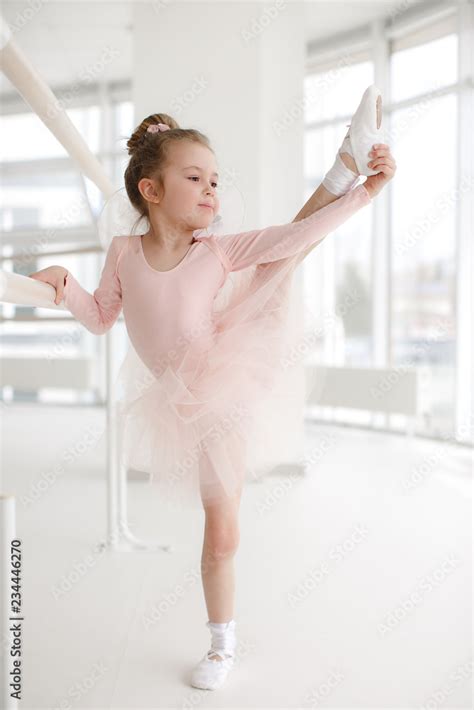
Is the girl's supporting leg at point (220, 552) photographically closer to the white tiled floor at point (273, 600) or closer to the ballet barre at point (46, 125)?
the white tiled floor at point (273, 600)

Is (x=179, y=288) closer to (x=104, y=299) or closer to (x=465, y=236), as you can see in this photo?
(x=104, y=299)

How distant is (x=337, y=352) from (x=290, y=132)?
6.69 ft

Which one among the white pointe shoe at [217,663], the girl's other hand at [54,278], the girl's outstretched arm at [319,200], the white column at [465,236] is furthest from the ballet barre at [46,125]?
the white column at [465,236]

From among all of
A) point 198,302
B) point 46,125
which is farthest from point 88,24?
point 198,302

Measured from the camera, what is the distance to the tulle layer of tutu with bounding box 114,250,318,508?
1.14 metres

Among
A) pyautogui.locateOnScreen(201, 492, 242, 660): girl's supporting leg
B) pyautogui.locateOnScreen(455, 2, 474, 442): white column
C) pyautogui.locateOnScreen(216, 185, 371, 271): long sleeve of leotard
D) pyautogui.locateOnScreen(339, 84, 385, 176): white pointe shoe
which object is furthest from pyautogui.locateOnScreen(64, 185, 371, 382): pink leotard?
pyautogui.locateOnScreen(455, 2, 474, 442): white column

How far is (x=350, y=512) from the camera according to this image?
99.7 inches

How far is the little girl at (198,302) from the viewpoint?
110cm

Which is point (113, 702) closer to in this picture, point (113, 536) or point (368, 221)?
point (113, 536)

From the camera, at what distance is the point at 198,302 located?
45.0 inches

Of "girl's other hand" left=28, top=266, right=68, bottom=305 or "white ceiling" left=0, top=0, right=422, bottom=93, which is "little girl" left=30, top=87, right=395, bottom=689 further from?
"white ceiling" left=0, top=0, right=422, bottom=93

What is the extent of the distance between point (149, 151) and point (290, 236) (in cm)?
29

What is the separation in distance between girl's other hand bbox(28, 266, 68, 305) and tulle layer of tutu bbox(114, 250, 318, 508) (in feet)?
0.73

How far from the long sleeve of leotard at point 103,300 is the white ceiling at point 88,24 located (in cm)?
329
